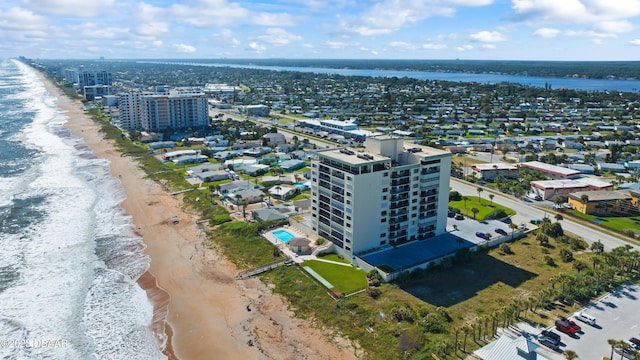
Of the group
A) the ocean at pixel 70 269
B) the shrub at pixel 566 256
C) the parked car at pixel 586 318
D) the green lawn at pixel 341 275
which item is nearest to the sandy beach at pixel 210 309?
the ocean at pixel 70 269

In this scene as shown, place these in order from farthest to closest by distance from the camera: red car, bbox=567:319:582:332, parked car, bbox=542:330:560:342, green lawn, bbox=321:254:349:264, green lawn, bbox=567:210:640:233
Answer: green lawn, bbox=567:210:640:233 < green lawn, bbox=321:254:349:264 < red car, bbox=567:319:582:332 < parked car, bbox=542:330:560:342

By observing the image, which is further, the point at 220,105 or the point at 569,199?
the point at 220,105

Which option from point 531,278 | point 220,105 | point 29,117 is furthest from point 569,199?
point 29,117

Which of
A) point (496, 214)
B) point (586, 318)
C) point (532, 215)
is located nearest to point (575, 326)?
point (586, 318)

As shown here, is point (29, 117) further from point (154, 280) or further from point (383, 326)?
point (383, 326)

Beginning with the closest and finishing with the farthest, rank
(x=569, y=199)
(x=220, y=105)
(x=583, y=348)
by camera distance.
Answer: (x=583, y=348), (x=569, y=199), (x=220, y=105)

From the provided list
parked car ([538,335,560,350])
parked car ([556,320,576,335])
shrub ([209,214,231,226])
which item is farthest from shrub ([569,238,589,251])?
shrub ([209,214,231,226])

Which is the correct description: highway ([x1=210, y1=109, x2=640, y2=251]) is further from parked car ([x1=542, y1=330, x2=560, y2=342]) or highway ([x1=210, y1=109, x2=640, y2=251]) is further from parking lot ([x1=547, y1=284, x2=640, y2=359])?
parked car ([x1=542, y1=330, x2=560, y2=342])
